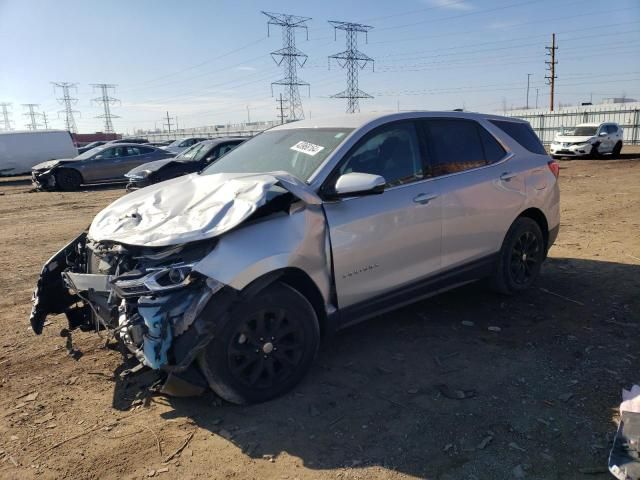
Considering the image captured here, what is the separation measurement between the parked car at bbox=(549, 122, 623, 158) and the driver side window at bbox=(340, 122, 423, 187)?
22.6 m

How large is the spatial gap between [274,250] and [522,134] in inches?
135

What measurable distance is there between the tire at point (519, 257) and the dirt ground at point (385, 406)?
0.18 meters

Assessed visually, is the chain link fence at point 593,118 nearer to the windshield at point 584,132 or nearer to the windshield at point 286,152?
the windshield at point 584,132

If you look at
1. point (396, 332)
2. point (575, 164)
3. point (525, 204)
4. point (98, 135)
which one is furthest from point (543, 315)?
point (98, 135)

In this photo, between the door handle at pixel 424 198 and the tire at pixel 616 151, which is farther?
the tire at pixel 616 151

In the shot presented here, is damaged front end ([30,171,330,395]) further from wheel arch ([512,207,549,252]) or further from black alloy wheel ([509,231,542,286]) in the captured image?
wheel arch ([512,207,549,252])

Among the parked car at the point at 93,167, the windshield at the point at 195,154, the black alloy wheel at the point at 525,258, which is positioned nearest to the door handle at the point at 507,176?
the black alloy wheel at the point at 525,258

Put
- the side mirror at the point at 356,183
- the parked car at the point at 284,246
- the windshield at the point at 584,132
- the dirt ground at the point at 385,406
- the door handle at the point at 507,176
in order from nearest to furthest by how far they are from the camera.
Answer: the dirt ground at the point at 385,406, the parked car at the point at 284,246, the side mirror at the point at 356,183, the door handle at the point at 507,176, the windshield at the point at 584,132

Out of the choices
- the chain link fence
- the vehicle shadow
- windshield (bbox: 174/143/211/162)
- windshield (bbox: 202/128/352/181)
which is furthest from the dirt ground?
the chain link fence

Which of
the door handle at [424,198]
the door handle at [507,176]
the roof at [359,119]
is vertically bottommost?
the door handle at [424,198]

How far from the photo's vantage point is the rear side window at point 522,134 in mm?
5219

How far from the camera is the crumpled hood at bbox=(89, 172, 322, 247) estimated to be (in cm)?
313

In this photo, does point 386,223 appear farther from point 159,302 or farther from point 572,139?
point 572,139

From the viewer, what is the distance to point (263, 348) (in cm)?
325
